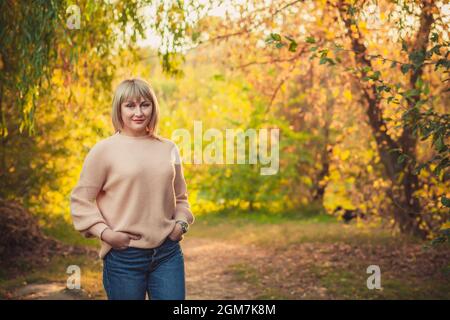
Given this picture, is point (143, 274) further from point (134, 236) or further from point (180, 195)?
point (180, 195)

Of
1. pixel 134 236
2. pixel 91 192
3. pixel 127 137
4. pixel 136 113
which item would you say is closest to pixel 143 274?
pixel 134 236

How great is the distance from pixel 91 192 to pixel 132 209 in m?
0.22

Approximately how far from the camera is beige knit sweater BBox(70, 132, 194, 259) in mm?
3057

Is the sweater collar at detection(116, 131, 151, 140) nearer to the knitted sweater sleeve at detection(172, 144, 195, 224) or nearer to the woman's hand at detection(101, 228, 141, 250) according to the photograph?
the knitted sweater sleeve at detection(172, 144, 195, 224)

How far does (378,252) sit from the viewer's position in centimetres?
897

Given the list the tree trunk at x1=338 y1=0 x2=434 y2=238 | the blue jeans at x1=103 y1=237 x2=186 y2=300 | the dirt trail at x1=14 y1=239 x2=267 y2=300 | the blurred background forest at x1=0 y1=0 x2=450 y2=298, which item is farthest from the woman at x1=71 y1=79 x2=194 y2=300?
the tree trunk at x1=338 y1=0 x2=434 y2=238

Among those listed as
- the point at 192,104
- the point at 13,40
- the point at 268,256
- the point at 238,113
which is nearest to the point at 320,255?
the point at 268,256

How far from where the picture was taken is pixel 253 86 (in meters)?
10.2

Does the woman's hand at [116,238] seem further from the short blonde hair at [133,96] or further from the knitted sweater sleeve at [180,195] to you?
the short blonde hair at [133,96]

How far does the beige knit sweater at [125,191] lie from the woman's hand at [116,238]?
3 centimetres

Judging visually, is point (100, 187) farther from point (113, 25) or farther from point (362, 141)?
point (362, 141)

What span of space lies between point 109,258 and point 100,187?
35cm

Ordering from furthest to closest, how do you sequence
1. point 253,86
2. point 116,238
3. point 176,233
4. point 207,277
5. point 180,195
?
point 253,86 < point 207,277 < point 180,195 < point 176,233 < point 116,238

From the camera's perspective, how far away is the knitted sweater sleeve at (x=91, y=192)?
3057mm
